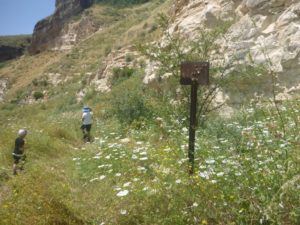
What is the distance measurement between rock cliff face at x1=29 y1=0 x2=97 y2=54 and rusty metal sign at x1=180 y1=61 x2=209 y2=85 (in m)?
50.7

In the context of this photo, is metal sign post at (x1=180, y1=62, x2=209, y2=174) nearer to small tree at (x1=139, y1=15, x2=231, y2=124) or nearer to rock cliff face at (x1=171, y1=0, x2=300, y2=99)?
small tree at (x1=139, y1=15, x2=231, y2=124)

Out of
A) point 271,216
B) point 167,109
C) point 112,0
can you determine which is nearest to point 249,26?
point 167,109

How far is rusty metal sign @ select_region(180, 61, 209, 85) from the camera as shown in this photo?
5477 mm

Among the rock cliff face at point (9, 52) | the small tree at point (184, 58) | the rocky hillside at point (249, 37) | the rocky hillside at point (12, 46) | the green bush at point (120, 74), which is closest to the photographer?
the small tree at point (184, 58)

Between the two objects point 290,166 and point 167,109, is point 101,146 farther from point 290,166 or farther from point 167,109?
point 290,166

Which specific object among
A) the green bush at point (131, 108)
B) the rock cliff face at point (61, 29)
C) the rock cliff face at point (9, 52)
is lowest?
the green bush at point (131, 108)

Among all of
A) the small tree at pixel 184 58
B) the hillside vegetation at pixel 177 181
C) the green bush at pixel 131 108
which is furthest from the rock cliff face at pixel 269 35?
the green bush at pixel 131 108

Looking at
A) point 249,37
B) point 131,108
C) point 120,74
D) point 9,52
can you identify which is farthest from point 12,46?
point 249,37

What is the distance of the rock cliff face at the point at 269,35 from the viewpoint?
34.0ft

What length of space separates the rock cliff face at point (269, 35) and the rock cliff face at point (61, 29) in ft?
144


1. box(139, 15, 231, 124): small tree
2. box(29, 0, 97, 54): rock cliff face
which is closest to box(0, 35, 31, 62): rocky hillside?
box(29, 0, 97, 54): rock cliff face

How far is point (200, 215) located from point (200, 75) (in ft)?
7.50

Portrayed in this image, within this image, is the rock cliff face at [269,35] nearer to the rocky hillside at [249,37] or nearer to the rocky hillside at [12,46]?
the rocky hillside at [249,37]

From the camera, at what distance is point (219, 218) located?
143 inches
